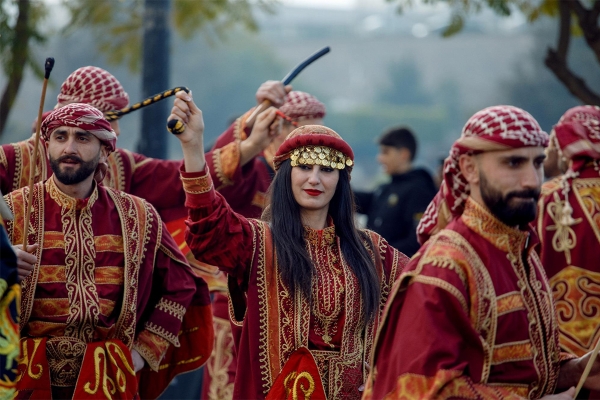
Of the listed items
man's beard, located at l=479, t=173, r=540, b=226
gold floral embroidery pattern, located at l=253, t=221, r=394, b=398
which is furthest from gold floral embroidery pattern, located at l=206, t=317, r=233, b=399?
man's beard, located at l=479, t=173, r=540, b=226

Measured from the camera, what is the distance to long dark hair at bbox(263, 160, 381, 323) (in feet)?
17.2

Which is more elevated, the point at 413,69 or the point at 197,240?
the point at 413,69

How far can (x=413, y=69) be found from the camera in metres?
76.5

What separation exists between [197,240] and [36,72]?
5740 mm

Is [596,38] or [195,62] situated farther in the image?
[195,62]

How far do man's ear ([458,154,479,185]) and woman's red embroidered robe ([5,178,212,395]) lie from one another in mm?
1901

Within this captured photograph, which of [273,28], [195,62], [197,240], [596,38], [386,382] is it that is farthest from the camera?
[273,28]

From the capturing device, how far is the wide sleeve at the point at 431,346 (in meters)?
4.06

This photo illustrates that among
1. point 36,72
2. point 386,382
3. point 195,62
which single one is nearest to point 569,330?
point 386,382

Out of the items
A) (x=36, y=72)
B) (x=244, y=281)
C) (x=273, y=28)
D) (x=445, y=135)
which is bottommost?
(x=244, y=281)

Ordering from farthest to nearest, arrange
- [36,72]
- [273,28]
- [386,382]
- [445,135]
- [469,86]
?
[273,28] < [469,86] < [445,135] < [36,72] < [386,382]

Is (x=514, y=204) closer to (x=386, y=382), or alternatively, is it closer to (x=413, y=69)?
(x=386, y=382)

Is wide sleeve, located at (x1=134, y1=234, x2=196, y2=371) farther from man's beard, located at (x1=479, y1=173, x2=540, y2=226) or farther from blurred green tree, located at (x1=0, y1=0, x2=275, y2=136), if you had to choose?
blurred green tree, located at (x1=0, y1=0, x2=275, y2=136)

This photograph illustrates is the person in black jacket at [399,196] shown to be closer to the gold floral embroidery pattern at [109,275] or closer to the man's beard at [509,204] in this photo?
the gold floral embroidery pattern at [109,275]
